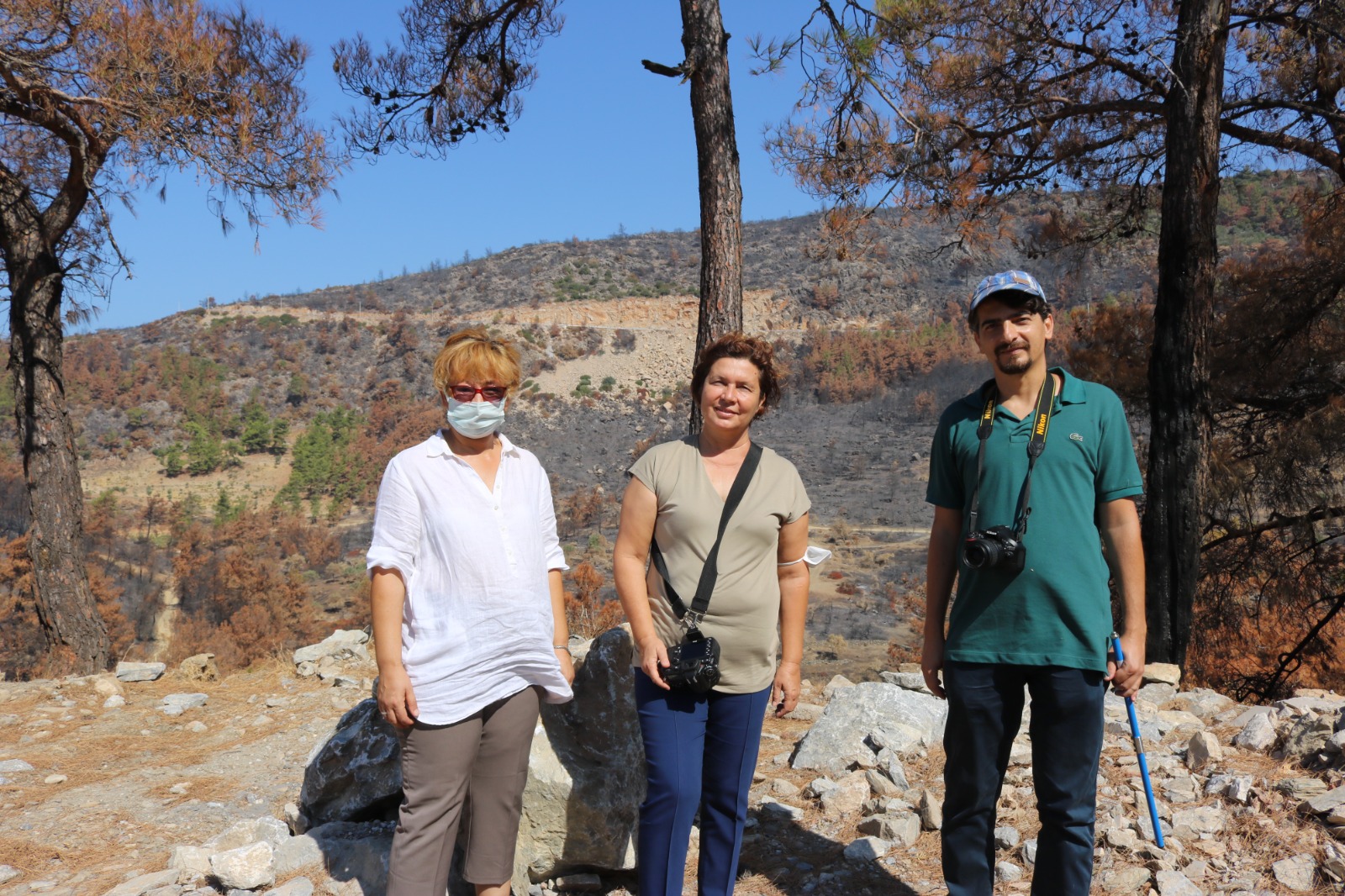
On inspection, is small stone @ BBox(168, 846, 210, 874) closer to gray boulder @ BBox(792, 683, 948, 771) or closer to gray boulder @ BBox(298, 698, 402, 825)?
gray boulder @ BBox(298, 698, 402, 825)

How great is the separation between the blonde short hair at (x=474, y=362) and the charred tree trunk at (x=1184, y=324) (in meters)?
5.01

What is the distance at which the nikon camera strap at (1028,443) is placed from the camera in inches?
84.0

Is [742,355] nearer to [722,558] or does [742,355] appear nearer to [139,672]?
[722,558]

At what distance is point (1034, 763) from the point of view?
7.20 feet

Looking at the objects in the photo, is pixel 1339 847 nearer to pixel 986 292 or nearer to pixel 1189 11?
pixel 986 292

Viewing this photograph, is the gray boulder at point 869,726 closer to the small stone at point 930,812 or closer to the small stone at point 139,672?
the small stone at point 930,812

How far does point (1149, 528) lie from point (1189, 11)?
3.23 meters

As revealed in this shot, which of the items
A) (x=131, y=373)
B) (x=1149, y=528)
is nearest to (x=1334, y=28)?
(x=1149, y=528)

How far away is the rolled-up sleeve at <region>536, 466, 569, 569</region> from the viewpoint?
2.44 metres

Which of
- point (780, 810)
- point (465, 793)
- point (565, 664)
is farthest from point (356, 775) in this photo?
point (780, 810)

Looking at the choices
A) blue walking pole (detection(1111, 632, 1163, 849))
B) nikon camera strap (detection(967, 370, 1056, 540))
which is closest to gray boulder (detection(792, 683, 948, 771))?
blue walking pole (detection(1111, 632, 1163, 849))

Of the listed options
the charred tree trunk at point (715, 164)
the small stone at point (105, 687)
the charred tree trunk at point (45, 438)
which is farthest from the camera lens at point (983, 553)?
the charred tree trunk at point (45, 438)

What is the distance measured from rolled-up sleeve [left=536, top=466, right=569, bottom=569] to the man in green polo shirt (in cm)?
97

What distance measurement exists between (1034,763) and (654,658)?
36.0 inches
